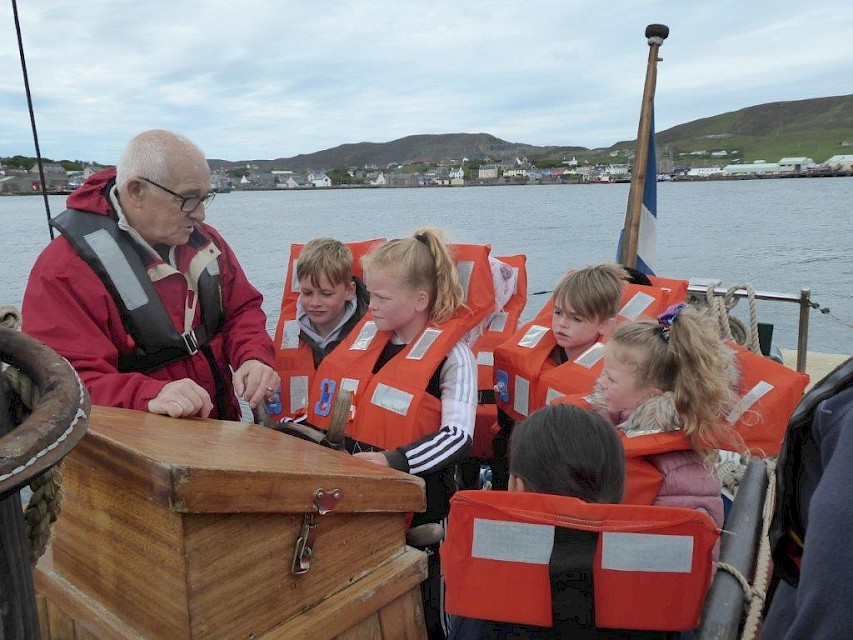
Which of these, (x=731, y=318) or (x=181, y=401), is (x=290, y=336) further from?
(x=731, y=318)

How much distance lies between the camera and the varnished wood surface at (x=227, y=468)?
1.13 metres

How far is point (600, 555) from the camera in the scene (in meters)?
1.44

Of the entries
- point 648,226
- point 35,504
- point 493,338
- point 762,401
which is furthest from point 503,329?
point 35,504

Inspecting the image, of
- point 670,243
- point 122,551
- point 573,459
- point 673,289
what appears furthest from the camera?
point 670,243

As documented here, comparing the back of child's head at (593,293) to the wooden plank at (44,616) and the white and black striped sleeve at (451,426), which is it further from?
the wooden plank at (44,616)

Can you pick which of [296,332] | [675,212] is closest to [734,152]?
[675,212]

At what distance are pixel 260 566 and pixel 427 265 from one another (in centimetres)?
153

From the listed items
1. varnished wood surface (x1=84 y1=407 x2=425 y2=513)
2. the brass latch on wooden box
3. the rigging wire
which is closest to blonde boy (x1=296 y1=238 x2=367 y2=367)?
the rigging wire

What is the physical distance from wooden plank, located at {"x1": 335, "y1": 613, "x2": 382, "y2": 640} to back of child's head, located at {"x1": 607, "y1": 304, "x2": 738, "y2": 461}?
3.40 ft

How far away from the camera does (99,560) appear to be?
1388 millimetres

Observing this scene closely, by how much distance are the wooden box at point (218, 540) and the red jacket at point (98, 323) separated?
1.29ft

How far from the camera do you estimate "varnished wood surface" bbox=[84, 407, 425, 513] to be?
1.13 m

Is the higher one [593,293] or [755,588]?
[593,293]

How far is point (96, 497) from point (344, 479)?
0.48 meters
